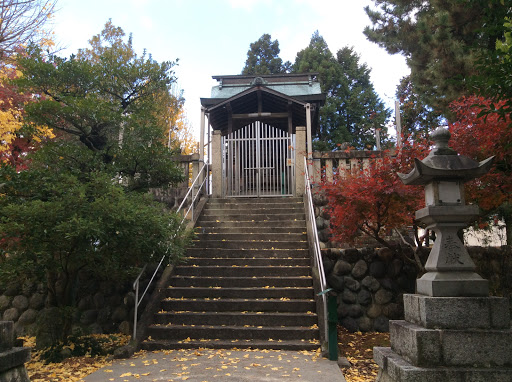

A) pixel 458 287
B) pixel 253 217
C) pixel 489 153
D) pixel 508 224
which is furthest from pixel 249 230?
pixel 458 287

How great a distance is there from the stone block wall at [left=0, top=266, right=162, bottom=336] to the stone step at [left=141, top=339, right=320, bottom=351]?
1382mm

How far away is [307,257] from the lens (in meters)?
7.51

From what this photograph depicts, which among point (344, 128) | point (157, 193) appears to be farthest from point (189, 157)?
point (344, 128)

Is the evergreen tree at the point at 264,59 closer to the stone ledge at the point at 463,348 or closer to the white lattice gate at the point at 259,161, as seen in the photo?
the white lattice gate at the point at 259,161

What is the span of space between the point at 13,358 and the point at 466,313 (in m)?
3.88

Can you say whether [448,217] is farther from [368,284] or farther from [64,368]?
[64,368]

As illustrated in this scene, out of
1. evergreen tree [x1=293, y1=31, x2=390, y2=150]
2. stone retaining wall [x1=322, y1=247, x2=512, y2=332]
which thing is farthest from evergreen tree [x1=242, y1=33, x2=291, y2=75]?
stone retaining wall [x1=322, y1=247, x2=512, y2=332]

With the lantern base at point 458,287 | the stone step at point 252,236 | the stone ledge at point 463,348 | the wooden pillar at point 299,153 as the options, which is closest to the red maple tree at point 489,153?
the lantern base at point 458,287

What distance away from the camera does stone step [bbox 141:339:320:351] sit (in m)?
5.39

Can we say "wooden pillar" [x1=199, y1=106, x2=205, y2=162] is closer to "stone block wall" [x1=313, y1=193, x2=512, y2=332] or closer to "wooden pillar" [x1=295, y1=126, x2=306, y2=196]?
"wooden pillar" [x1=295, y1=126, x2=306, y2=196]

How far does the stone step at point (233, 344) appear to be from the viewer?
539 cm

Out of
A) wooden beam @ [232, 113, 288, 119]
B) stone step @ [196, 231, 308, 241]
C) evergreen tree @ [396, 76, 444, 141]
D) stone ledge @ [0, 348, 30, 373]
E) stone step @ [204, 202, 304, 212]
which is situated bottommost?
stone ledge @ [0, 348, 30, 373]

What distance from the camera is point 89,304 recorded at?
7.05 meters

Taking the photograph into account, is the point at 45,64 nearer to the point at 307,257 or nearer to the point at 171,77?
the point at 171,77
